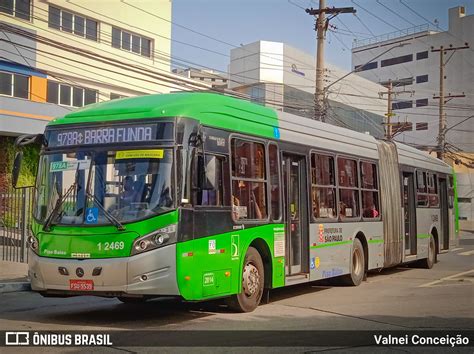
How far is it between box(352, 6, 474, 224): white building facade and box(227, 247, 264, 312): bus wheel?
6195 cm

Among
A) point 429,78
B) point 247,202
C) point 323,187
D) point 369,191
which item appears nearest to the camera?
point 247,202

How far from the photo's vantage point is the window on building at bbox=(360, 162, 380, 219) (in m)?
13.9

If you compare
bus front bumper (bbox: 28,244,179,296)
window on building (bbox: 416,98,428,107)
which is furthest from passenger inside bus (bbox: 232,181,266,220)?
window on building (bbox: 416,98,428,107)

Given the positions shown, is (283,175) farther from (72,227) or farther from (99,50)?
(99,50)

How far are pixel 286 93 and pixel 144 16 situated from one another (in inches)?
648

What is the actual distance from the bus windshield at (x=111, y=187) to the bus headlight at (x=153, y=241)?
0.89ft

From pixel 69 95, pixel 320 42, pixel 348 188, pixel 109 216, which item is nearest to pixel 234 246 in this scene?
pixel 109 216

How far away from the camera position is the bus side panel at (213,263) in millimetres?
8227

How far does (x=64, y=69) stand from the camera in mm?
32125

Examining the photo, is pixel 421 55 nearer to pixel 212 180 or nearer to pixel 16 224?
pixel 16 224

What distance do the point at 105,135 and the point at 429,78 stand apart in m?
80.8

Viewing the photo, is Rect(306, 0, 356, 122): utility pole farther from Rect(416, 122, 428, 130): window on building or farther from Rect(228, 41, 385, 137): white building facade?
Rect(416, 122, 428, 130): window on building

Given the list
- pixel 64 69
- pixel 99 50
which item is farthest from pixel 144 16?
pixel 64 69

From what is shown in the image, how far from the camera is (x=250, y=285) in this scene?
9.64 meters
